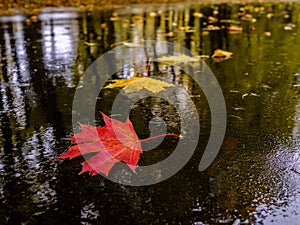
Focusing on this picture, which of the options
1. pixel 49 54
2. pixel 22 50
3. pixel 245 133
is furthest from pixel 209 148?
pixel 22 50

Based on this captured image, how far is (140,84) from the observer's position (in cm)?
289

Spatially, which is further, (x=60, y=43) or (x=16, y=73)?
(x=60, y=43)

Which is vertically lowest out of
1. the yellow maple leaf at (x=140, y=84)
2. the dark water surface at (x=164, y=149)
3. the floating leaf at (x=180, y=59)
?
the dark water surface at (x=164, y=149)

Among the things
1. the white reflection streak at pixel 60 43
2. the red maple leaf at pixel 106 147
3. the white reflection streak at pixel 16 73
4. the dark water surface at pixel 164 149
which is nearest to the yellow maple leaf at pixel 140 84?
the dark water surface at pixel 164 149

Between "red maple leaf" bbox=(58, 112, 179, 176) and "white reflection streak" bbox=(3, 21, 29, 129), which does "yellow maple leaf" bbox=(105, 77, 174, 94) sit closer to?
"white reflection streak" bbox=(3, 21, 29, 129)

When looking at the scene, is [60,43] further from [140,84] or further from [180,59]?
[140,84]

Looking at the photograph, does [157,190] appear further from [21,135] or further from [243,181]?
[21,135]

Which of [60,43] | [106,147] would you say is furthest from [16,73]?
[106,147]

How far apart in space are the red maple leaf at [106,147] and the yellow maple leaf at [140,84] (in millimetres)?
861

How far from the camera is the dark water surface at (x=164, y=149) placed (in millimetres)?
1416

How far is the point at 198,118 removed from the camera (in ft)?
7.42

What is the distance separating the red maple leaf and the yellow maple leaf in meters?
0.86

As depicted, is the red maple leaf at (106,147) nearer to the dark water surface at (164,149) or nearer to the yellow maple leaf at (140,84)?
the dark water surface at (164,149)

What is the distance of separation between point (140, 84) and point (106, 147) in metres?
1.23
